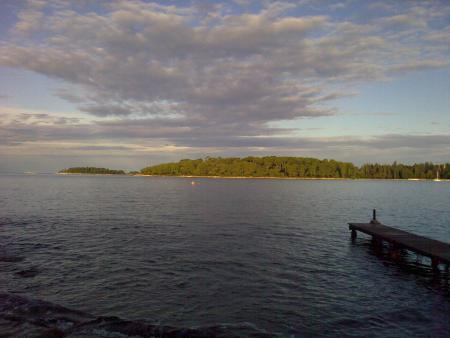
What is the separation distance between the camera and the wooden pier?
2280cm

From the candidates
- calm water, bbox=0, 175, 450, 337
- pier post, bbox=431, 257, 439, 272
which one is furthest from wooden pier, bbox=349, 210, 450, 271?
calm water, bbox=0, 175, 450, 337

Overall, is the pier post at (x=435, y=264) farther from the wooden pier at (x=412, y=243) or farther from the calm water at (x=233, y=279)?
the calm water at (x=233, y=279)

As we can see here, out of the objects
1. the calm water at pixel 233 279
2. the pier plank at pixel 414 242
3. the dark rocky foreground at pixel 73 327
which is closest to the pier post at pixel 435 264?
the pier plank at pixel 414 242

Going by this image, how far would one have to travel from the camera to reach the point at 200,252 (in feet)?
89.0

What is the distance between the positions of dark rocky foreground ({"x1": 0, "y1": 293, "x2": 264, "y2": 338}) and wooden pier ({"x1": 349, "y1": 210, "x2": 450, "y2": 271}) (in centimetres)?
1635

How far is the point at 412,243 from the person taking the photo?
26.7 meters

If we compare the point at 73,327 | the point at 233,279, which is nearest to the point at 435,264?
the point at 233,279

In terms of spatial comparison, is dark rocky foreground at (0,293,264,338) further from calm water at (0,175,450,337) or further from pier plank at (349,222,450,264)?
pier plank at (349,222,450,264)

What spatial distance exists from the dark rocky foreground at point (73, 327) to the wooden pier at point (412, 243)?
53.7 ft

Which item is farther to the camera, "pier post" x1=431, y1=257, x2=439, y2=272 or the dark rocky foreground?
"pier post" x1=431, y1=257, x2=439, y2=272

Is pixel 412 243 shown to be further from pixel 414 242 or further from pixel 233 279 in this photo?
pixel 233 279

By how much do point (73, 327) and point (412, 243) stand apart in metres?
24.2

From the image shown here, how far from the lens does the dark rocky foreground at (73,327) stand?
13.4m

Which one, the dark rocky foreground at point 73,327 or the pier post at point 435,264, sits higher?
the pier post at point 435,264
